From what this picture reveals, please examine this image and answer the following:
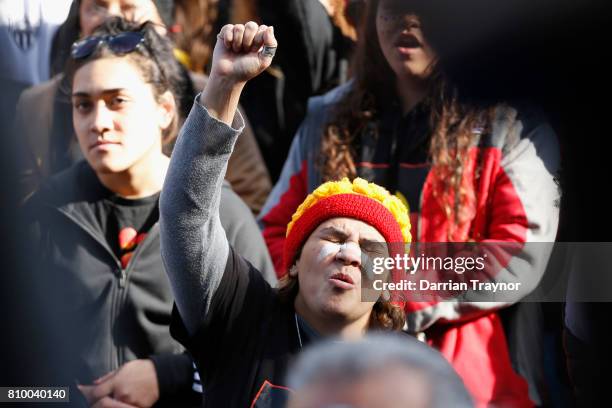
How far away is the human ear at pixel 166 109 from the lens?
3.29 meters

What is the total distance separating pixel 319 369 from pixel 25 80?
2.79m

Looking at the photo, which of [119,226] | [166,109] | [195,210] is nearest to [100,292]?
[119,226]

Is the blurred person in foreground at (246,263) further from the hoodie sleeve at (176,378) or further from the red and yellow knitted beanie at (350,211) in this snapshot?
the hoodie sleeve at (176,378)

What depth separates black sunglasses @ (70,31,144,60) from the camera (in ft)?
10.8

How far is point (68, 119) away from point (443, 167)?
4.30 feet

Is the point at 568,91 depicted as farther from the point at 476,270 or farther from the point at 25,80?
the point at 25,80

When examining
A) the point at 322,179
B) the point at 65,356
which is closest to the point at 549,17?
the point at 322,179

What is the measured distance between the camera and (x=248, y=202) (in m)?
3.70

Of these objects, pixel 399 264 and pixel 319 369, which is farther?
pixel 399 264

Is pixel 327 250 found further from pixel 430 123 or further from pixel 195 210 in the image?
pixel 430 123

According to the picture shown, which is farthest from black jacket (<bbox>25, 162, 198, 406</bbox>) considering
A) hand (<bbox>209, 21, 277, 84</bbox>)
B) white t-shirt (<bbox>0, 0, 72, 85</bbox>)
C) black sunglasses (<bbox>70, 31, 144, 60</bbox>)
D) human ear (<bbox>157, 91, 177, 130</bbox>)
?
hand (<bbox>209, 21, 277, 84</bbox>)

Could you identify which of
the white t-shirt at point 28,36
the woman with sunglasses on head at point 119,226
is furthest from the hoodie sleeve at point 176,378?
the white t-shirt at point 28,36

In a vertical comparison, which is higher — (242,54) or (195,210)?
(242,54)

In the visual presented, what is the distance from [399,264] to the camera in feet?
8.52
